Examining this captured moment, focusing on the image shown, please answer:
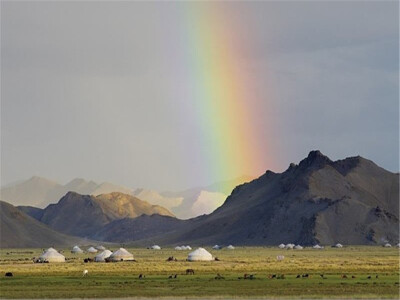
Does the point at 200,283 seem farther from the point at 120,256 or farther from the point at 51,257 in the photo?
the point at 51,257

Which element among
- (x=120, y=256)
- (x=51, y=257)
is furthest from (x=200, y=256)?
(x=51, y=257)

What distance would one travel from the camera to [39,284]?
86.5 meters

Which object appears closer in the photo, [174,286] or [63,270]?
[174,286]

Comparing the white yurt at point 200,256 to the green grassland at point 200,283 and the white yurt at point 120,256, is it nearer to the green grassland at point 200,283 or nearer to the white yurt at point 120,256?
the white yurt at point 120,256

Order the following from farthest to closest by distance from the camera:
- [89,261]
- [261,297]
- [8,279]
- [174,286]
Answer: [89,261], [8,279], [174,286], [261,297]

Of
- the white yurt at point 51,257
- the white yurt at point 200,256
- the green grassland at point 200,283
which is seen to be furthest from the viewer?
the white yurt at point 51,257

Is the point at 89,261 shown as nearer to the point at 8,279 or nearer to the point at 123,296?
the point at 8,279

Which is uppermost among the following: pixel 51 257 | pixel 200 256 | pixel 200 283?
pixel 51 257

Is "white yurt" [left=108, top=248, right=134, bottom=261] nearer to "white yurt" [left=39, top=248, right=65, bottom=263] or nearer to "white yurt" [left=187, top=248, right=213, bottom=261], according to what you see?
"white yurt" [left=39, top=248, right=65, bottom=263]

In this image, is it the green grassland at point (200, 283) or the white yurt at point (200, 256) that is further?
the white yurt at point (200, 256)

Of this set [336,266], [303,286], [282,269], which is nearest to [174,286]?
[303,286]

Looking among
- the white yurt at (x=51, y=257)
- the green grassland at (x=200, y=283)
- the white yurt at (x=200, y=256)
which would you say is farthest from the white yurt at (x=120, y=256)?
the green grassland at (x=200, y=283)

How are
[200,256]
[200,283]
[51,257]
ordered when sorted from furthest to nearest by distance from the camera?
[51,257], [200,256], [200,283]

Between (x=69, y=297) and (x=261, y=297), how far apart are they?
15426 millimetres
